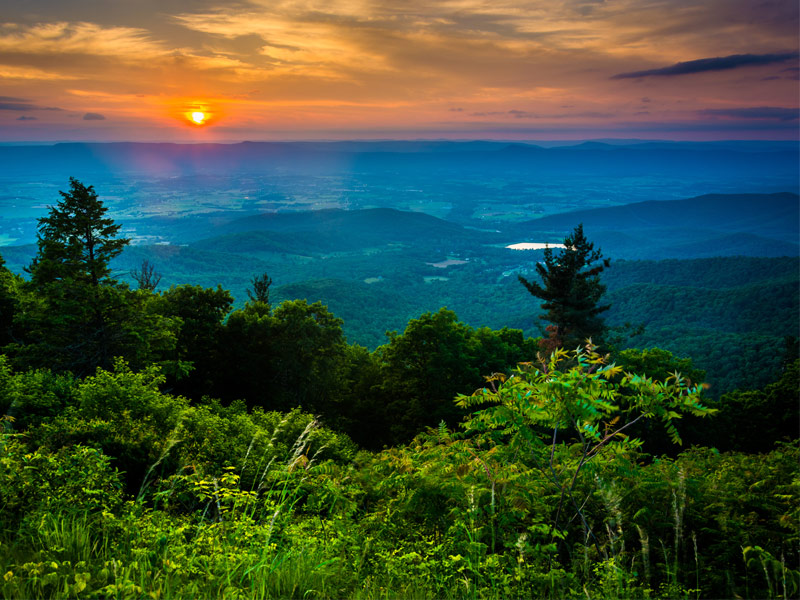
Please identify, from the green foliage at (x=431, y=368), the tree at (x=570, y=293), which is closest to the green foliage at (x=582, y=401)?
Result: the green foliage at (x=431, y=368)

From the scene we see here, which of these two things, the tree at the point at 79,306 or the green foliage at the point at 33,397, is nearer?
the green foliage at the point at 33,397

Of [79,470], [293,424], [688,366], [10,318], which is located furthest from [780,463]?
[10,318]

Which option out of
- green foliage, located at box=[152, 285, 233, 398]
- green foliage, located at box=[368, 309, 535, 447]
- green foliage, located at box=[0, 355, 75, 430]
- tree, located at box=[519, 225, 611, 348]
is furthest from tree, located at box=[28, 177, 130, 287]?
tree, located at box=[519, 225, 611, 348]

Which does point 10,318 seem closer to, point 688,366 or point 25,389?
point 25,389

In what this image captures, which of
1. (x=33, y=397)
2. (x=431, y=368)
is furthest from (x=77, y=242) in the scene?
(x=431, y=368)

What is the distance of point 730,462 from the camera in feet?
24.0

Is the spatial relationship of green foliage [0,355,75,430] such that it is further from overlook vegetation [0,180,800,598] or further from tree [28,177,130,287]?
tree [28,177,130,287]

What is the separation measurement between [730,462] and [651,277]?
156617 millimetres

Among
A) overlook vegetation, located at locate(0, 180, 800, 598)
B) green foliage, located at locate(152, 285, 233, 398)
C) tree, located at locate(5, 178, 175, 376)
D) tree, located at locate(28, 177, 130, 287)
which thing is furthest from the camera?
green foliage, located at locate(152, 285, 233, 398)

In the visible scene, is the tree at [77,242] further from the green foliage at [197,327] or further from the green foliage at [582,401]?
the green foliage at [582,401]

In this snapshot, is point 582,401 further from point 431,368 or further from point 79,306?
point 431,368

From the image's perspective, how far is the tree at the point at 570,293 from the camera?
94.3 ft

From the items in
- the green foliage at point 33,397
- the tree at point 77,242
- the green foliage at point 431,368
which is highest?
the tree at point 77,242

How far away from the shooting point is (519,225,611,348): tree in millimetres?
28750
